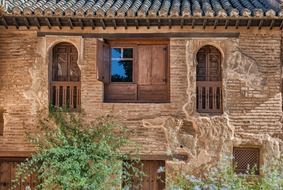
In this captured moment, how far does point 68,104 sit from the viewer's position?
11.1 meters

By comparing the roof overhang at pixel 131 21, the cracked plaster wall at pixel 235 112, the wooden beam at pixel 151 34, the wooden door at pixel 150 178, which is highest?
the roof overhang at pixel 131 21

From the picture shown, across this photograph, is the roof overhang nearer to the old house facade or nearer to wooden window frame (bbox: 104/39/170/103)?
the old house facade

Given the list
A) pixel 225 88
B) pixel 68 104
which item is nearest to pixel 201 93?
pixel 225 88

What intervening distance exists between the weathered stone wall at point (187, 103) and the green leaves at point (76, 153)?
0.38 m

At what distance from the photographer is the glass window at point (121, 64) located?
37.4ft

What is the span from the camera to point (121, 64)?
1145 cm

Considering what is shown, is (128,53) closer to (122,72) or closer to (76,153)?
(122,72)

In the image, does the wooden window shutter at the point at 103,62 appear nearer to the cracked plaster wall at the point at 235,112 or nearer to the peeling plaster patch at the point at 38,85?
the peeling plaster patch at the point at 38,85

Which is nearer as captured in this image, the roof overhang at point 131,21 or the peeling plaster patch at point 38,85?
the roof overhang at point 131,21

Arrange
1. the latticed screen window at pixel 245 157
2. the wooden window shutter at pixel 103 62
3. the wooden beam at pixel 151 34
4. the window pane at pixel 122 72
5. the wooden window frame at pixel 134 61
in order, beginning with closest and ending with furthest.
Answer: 1. the wooden window shutter at pixel 103 62
2. the wooden beam at pixel 151 34
3. the latticed screen window at pixel 245 157
4. the wooden window frame at pixel 134 61
5. the window pane at pixel 122 72

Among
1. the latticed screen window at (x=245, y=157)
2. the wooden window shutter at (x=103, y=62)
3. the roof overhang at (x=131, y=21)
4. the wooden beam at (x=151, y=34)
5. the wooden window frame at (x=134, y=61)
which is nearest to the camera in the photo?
the roof overhang at (x=131, y=21)

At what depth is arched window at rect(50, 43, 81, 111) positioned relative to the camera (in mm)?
11156

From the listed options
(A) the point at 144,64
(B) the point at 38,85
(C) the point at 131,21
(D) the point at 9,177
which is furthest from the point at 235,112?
(D) the point at 9,177

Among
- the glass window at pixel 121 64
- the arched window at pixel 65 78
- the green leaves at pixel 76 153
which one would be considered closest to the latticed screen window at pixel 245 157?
the green leaves at pixel 76 153
